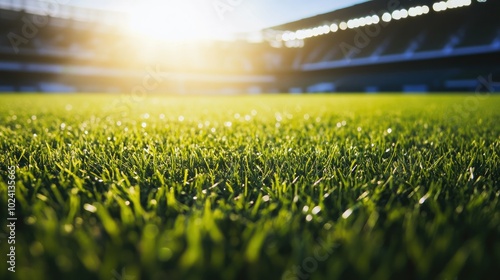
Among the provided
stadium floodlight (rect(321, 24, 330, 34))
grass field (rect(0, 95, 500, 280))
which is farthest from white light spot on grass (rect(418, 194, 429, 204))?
stadium floodlight (rect(321, 24, 330, 34))

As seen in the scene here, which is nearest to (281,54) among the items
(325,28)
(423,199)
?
(325,28)

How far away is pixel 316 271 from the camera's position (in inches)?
18.8

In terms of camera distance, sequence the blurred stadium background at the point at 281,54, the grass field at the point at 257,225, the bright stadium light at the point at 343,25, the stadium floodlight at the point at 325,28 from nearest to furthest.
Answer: the grass field at the point at 257,225, the blurred stadium background at the point at 281,54, the bright stadium light at the point at 343,25, the stadium floodlight at the point at 325,28

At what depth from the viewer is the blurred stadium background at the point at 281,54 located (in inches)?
782

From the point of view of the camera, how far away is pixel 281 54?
31094mm

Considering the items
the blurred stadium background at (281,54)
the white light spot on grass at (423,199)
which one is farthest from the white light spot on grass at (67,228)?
the blurred stadium background at (281,54)

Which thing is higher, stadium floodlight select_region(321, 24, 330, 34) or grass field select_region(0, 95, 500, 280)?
stadium floodlight select_region(321, 24, 330, 34)

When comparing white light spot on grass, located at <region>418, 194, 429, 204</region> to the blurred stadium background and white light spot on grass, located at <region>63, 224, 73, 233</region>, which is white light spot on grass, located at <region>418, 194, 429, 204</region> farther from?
the blurred stadium background

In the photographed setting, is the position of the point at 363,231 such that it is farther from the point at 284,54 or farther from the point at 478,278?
the point at 284,54

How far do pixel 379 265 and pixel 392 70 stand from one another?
80.8 ft

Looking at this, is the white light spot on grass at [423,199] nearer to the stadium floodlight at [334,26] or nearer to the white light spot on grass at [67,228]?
the white light spot on grass at [67,228]

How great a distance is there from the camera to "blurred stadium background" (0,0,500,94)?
19875 mm

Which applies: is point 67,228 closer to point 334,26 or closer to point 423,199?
point 423,199

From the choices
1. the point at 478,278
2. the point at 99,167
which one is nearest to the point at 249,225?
the point at 478,278
